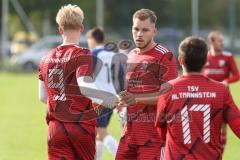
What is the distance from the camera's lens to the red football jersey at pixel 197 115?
19.3 ft

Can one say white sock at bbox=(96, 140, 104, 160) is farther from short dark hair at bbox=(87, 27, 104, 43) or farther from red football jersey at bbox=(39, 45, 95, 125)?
red football jersey at bbox=(39, 45, 95, 125)

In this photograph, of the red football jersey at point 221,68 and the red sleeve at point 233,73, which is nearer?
the red sleeve at point 233,73

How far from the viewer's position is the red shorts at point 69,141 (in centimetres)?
712

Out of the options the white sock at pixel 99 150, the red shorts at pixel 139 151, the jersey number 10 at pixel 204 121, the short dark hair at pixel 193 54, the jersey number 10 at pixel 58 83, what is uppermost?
the short dark hair at pixel 193 54

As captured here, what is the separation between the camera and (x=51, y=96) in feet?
23.6

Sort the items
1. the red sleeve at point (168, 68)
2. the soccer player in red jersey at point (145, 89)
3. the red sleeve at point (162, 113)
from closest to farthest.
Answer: the red sleeve at point (162, 113) < the red sleeve at point (168, 68) < the soccer player in red jersey at point (145, 89)

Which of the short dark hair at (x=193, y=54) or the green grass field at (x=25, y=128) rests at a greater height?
the short dark hair at (x=193, y=54)

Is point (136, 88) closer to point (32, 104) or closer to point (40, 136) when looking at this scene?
point (40, 136)

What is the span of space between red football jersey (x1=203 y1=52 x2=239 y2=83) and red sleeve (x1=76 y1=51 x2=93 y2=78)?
7.37 meters

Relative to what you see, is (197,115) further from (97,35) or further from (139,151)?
(97,35)

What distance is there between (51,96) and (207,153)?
1.96 metres

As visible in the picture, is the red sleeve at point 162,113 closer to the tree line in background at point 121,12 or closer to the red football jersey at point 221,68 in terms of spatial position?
the red football jersey at point 221,68

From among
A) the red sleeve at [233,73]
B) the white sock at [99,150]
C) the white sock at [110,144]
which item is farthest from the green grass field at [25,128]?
the red sleeve at [233,73]

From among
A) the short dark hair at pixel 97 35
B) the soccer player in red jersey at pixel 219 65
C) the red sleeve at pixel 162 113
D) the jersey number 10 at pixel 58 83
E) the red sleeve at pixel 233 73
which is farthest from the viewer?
the soccer player in red jersey at pixel 219 65
